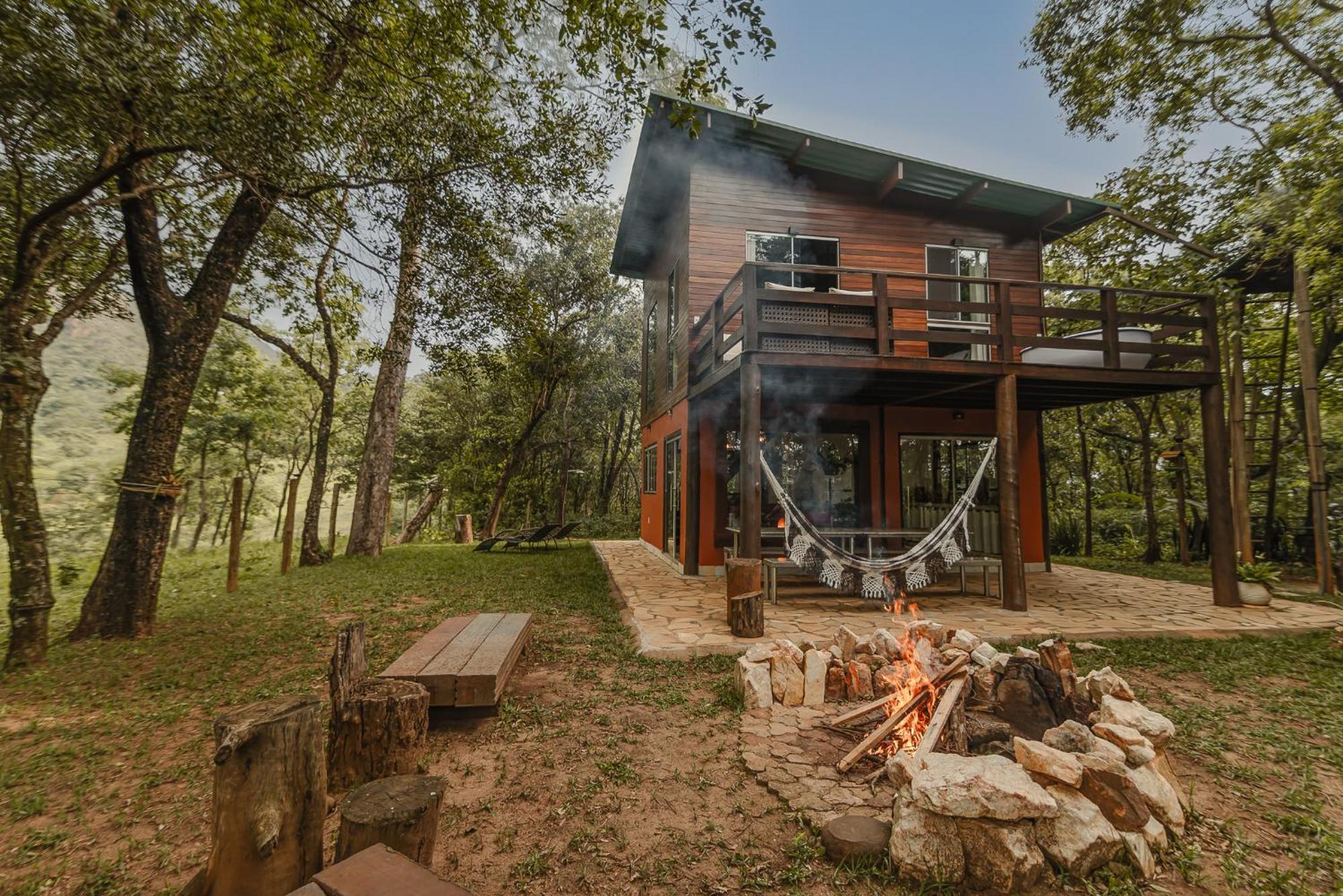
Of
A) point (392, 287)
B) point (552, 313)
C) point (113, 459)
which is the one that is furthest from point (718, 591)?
point (113, 459)

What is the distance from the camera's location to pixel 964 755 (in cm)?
245

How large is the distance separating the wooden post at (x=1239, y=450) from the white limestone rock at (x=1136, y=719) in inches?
259

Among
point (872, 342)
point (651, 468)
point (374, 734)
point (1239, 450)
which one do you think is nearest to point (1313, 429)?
point (1239, 450)

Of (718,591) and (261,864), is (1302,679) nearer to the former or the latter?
(718,591)

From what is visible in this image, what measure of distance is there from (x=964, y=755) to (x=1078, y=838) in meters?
0.58

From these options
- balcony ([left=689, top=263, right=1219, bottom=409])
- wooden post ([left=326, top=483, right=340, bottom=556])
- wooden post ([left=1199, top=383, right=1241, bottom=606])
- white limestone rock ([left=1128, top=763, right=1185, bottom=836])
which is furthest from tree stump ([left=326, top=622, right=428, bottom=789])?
wooden post ([left=326, top=483, right=340, bottom=556])

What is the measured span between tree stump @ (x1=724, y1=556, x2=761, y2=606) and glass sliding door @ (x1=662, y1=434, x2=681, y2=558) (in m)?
3.86

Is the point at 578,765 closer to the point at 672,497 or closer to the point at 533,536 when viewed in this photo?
the point at 672,497

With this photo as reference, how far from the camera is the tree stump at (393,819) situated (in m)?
1.53

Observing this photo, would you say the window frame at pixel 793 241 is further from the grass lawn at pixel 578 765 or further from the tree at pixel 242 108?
the grass lawn at pixel 578 765

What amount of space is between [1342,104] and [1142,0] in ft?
9.10

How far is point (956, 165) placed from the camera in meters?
7.70

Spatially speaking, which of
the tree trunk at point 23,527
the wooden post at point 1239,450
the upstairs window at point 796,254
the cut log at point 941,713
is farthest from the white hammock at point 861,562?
the tree trunk at point 23,527

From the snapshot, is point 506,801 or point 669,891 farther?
point 506,801
